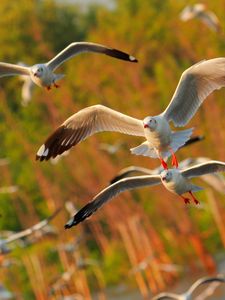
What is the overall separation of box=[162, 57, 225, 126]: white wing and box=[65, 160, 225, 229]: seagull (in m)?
0.43

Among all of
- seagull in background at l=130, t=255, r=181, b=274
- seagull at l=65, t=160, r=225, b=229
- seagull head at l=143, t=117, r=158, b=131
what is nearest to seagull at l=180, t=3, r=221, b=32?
seagull in background at l=130, t=255, r=181, b=274

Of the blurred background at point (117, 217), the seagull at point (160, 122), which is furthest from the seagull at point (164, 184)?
the blurred background at point (117, 217)

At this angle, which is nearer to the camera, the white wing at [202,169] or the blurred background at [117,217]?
the white wing at [202,169]

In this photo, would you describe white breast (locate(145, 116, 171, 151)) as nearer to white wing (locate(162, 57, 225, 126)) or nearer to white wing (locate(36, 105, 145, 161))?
white wing (locate(162, 57, 225, 126))

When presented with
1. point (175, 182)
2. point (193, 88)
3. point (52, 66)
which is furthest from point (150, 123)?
point (52, 66)

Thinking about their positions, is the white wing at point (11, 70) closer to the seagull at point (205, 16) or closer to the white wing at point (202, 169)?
the white wing at point (202, 169)

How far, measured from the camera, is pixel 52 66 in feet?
38.9

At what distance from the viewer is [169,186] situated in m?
10.7

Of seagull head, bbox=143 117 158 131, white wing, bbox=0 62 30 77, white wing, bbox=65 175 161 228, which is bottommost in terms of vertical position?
white wing, bbox=65 175 161 228

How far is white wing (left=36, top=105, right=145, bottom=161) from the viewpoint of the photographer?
440 inches

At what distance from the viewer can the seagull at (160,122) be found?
1053 centimetres

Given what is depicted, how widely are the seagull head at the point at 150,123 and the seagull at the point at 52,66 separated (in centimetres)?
83

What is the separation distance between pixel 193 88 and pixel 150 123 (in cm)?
77

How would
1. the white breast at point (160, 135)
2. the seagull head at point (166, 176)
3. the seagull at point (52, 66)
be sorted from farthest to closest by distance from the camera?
the seagull at point (52, 66) → the seagull head at point (166, 176) → the white breast at point (160, 135)
